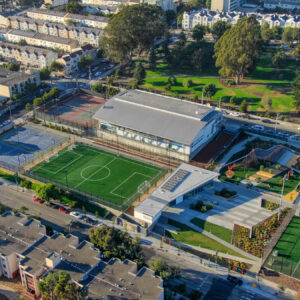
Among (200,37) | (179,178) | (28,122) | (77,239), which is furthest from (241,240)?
(200,37)

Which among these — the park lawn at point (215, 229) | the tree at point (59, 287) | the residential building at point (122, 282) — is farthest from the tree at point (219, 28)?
the tree at point (59, 287)

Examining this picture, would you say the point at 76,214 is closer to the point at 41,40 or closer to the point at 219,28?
the point at 41,40

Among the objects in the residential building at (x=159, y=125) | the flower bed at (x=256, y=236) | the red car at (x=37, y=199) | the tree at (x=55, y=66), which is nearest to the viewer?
the flower bed at (x=256, y=236)

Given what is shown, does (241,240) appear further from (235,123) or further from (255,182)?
(235,123)

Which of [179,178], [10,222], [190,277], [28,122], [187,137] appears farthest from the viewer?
[28,122]

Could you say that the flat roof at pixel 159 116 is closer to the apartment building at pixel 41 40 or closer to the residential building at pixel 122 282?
the residential building at pixel 122 282

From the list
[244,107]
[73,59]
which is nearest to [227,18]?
[73,59]
